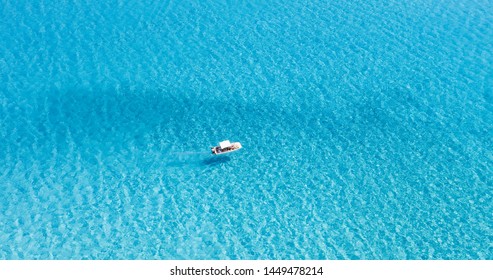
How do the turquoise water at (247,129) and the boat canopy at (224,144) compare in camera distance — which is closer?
the turquoise water at (247,129)

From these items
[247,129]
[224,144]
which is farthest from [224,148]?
[247,129]

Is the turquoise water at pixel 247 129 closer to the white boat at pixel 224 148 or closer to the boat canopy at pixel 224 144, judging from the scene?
the white boat at pixel 224 148

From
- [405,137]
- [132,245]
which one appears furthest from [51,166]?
[405,137]

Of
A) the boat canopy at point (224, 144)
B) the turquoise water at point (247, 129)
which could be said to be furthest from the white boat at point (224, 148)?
the turquoise water at point (247, 129)

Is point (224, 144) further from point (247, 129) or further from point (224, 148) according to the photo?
point (247, 129)

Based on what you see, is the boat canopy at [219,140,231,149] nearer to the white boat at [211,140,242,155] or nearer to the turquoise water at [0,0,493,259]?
the white boat at [211,140,242,155]

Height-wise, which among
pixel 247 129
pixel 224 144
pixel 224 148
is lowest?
pixel 247 129

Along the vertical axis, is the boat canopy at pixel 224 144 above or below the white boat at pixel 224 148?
above

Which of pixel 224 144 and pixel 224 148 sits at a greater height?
pixel 224 144
